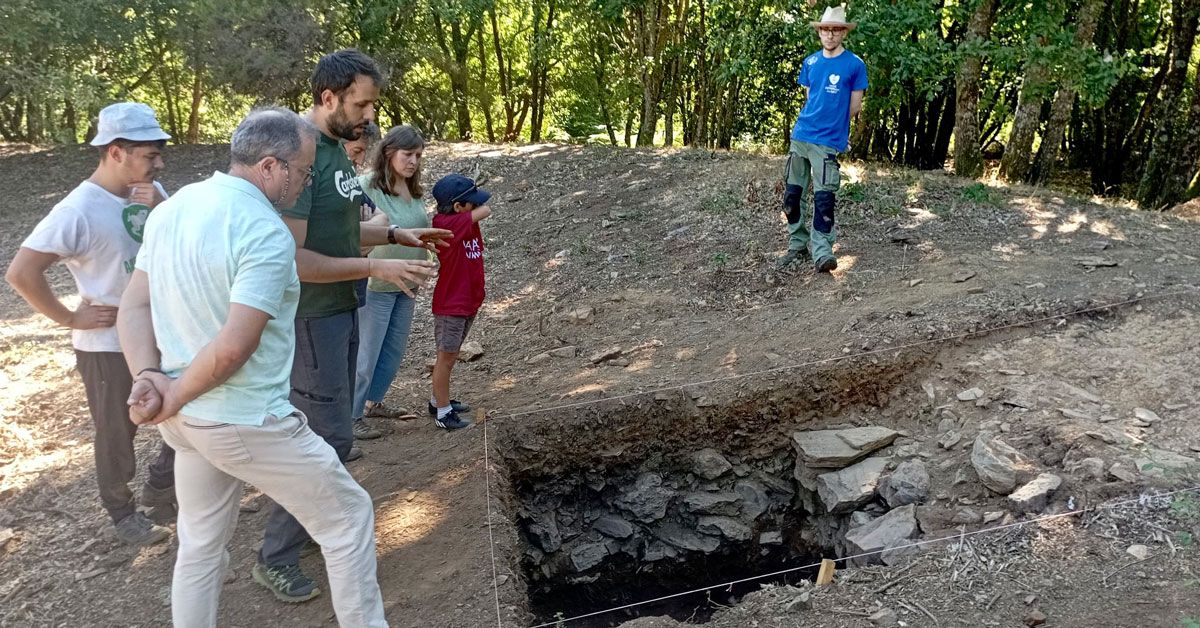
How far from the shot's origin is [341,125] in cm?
328

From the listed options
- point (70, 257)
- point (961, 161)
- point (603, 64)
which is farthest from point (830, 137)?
point (603, 64)

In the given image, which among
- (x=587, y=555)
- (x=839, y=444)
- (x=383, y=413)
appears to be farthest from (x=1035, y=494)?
(x=383, y=413)

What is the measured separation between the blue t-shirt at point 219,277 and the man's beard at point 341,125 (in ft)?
2.90

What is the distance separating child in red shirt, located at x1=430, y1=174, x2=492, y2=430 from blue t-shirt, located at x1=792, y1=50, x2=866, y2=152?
2.98 m

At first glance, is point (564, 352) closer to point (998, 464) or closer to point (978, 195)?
point (998, 464)

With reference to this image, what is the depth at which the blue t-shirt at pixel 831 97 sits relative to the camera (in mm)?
6230

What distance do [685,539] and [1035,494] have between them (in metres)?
2.29

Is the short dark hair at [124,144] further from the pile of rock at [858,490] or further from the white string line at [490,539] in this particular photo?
the pile of rock at [858,490]

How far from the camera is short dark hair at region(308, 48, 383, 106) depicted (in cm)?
319

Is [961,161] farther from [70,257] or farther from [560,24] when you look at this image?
[70,257]

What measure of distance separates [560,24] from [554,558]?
1187 cm

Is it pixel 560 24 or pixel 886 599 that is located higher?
pixel 560 24

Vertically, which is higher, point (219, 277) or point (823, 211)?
point (219, 277)

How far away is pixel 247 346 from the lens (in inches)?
91.0
